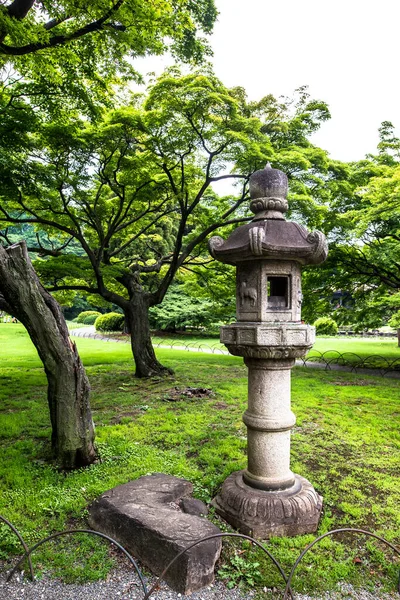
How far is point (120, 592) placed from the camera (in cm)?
350

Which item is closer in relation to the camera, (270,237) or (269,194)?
(270,237)

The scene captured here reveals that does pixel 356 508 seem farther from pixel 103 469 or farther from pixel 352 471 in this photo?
pixel 103 469

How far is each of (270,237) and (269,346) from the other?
52.3 inches

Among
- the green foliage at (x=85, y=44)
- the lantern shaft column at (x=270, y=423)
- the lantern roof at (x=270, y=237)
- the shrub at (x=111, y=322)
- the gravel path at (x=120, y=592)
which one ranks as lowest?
the gravel path at (x=120, y=592)

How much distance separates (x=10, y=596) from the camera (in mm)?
3467

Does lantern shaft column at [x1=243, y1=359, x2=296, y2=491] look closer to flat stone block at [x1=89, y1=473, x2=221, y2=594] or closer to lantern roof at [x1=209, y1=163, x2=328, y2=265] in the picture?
flat stone block at [x1=89, y1=473, x2=221, y2=594]

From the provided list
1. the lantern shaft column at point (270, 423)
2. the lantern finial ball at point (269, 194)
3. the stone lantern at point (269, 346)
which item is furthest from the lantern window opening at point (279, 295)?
the lantern finial ball at point (269, 194)

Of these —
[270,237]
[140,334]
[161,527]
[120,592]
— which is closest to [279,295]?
[270,237]

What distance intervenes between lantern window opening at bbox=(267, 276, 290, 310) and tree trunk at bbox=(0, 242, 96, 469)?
3216 mm

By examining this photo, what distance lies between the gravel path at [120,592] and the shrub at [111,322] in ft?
96.3

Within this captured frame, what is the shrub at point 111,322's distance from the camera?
32.7m

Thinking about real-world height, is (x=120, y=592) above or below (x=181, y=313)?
below

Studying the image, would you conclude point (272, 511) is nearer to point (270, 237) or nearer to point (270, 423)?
point (270, 423)

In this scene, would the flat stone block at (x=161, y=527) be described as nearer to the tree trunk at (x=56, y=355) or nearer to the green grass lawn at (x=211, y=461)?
the green grass lawn at (x=211, y=461)
